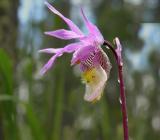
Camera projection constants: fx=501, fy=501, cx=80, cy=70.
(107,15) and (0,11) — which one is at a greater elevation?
(0,11)

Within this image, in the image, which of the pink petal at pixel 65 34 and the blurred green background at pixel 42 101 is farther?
the blurred green background at pixel 42 101

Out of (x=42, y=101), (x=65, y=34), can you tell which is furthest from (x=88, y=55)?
(x=42, y=101)

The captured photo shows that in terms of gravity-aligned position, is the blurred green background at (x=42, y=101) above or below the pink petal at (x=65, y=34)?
below

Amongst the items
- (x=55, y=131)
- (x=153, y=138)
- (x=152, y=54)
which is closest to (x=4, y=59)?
(x=55, y=131)

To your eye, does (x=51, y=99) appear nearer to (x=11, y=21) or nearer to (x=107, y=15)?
(x=11, y=21)

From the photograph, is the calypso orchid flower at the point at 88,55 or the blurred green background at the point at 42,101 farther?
the blurred green background at the point at 42,101

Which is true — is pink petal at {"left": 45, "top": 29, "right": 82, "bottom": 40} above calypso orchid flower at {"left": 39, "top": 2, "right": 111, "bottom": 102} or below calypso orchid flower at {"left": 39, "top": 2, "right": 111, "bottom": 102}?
above

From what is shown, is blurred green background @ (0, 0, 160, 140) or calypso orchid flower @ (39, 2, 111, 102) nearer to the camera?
calypso orchid flower @ (39, 2, 111, 102)

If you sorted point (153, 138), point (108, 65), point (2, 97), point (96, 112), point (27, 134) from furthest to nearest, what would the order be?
point (153, 138), point (96, 112), point (27, 134), point (2, 97), point (108, 65)
